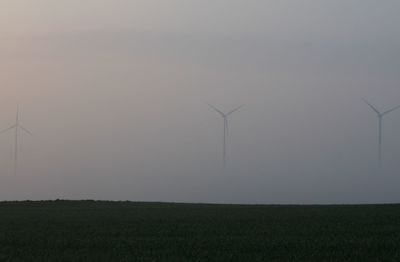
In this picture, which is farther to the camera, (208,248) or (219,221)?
(219,221)

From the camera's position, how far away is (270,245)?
31.2 m

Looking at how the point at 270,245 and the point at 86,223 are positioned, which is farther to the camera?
the point at 86,223

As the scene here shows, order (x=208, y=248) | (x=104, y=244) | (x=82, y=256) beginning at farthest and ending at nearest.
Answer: (x=104, y=244) → (x=208, y=248) → (x=82, y=256)

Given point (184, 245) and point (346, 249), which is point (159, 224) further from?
point (346, 249)

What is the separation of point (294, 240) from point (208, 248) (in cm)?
440

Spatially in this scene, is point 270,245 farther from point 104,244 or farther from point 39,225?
point 39,225

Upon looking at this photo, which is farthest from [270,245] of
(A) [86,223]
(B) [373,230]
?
(A) [86,223]

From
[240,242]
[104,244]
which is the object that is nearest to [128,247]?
[104,244]

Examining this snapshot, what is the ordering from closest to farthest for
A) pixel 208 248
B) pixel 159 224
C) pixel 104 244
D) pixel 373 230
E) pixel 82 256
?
pixel 82 256 < pixel 208 248 < pixel 104 244 < pixel 373 230 < pixel 159 224

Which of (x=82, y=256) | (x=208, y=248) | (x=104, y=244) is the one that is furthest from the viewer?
(x=104, y=244)

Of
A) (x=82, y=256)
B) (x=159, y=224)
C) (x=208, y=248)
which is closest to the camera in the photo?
(x=82, y=256)

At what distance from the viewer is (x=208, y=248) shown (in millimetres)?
30797

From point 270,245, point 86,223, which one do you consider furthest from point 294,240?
point 86,223

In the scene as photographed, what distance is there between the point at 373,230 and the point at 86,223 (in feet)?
57.2
